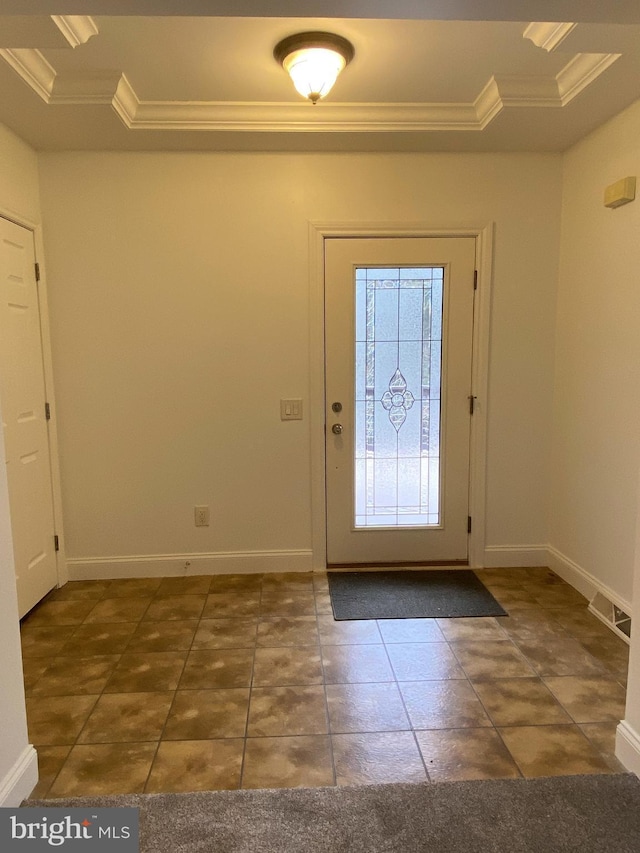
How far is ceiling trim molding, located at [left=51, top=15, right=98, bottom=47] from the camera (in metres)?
1.85

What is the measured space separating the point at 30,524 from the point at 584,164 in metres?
3.59

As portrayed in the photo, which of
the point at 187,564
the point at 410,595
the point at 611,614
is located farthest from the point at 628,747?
the point at 187,564

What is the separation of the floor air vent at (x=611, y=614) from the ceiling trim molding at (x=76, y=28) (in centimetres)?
338

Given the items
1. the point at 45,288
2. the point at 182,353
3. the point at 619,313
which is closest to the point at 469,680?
the point at 619,313

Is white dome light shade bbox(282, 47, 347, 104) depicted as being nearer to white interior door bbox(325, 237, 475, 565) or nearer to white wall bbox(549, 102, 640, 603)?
white interior door bbox(325, 237, 475, 565)

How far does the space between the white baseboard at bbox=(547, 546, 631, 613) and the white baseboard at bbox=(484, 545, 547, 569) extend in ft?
0.19

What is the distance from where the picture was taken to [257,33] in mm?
2064

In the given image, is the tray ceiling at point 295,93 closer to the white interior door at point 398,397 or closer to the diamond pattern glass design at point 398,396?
the white interior door at point 398,397

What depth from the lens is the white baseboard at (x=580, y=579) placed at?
264cm

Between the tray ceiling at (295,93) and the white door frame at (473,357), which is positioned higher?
the tray ceiling at (295,93)

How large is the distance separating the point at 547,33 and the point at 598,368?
155 cm

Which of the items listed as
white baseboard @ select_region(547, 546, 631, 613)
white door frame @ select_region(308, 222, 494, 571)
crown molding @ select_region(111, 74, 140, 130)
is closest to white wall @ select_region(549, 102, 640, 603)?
white baseboard @ select_region(547, 546, 631, 613)

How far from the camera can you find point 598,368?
2801 millimetres

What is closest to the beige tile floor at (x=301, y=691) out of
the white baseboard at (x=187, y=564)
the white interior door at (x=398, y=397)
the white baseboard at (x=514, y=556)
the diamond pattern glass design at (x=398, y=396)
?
the white baseboard at (x=187, y=564)
